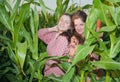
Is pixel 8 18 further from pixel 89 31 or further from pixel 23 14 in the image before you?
pixel 89 31

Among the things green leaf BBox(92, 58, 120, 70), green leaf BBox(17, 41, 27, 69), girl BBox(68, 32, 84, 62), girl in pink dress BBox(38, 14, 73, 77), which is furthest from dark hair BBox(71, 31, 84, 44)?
green leaf BBox(92, 58, 120, 70)

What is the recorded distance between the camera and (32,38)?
155 cm

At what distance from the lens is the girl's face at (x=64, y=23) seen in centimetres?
172

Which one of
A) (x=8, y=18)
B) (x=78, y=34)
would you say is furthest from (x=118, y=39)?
(x=8, y=18)

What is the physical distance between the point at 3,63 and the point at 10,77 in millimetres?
540

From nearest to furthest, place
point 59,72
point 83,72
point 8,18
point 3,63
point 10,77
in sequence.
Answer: point 83,72 → point 8,18 → point 59,72 → point 10,77 → point 3,63

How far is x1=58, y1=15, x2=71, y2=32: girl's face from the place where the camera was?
1.72 metres

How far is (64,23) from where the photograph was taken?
5.71 feet

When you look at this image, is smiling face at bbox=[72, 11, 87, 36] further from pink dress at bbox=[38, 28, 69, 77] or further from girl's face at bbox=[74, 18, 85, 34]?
pink dress at bbox=[38, 28, 69, 77]

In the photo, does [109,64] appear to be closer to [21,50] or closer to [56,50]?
[21,50]

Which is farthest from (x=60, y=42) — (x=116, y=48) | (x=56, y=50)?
(x=116, y=48)

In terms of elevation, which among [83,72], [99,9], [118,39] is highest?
[99,9]

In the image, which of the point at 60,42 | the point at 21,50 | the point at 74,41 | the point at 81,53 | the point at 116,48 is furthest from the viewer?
the point at 60,42

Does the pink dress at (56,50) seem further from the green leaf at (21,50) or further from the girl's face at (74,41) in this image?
the green leaf at (21,50)
